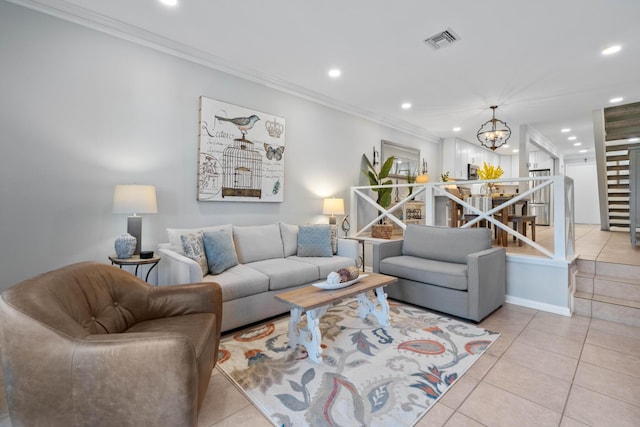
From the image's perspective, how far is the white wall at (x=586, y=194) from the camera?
9039mm

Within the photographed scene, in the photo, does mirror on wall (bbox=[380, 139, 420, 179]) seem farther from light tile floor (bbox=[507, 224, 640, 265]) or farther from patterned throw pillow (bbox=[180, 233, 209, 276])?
patterned throw pillow (bbox=[180, 233, 209, 276])

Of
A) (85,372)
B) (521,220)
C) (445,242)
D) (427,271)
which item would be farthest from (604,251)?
(85,372)

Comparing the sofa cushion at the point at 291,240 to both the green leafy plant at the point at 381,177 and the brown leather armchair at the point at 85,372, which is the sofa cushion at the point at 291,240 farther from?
the brown leather armchair at the point at 85,372

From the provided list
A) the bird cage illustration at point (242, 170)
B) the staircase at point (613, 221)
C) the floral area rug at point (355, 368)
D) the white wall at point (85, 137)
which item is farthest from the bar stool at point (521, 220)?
the white wall at point (85, 137)

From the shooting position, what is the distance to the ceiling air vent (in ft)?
9.46

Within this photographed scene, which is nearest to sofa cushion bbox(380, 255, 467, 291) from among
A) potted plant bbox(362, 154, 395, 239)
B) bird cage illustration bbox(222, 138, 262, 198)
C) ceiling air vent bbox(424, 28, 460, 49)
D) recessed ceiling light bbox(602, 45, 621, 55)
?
potted plant bbox(362, 154, 395, 239)

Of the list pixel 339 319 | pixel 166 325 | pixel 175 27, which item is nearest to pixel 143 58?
pixel 175 27

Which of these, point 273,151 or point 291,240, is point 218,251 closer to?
point 291,240

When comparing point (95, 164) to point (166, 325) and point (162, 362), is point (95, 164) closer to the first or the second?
point (166, 325)

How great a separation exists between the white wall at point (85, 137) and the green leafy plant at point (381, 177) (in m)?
2.44

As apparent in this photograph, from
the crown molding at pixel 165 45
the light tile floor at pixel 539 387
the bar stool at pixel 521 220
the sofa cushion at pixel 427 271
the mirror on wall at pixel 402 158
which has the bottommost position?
the light tile floor at pixel 539 387

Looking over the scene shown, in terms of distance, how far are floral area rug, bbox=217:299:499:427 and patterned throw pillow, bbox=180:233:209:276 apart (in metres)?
0.70

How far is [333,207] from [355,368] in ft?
8.84

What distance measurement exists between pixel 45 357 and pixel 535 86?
18.0 feet
